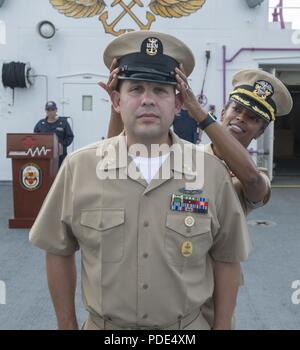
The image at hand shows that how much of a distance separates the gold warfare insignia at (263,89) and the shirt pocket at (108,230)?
0.85 metres

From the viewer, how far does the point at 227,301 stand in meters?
1.76

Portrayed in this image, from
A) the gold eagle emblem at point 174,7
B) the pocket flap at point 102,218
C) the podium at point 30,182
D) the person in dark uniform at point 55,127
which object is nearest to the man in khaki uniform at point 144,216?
the pocket flap at point 102,218

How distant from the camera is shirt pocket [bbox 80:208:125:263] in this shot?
162 cm

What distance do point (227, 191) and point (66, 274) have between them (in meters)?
0.70

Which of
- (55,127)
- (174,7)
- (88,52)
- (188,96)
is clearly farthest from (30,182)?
(174,7)

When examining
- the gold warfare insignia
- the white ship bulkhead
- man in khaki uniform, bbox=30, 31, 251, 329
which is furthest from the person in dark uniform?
man in khaki uniform, bbox=30, 31, 251, 329

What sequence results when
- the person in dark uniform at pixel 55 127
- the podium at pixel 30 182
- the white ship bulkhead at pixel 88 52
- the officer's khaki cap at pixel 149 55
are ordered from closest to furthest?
the officer's khaki cap at pixel 149 55, the podium at pixel 30 182, the person in dark uniform at pixel 55 127, the white ship bulkhead at pixel 88 52

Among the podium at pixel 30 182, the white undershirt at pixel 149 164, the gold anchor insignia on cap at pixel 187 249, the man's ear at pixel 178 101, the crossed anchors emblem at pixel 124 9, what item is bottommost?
the podium at pixel 30 182

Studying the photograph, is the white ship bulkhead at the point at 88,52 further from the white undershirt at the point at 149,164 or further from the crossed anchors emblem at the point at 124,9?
the white undershirt at the point at 149,164

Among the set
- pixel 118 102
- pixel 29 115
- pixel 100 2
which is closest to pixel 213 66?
pixel 100 2

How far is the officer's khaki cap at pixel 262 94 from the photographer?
198cm

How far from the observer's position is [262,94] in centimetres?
201

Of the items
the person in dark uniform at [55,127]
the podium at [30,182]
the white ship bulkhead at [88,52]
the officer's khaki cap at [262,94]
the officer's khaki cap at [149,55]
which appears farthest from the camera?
the white ship bulkhead at [88,52]

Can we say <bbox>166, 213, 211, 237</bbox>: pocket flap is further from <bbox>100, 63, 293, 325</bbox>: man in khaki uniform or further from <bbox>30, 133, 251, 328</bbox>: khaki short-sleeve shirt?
<bbox>100, 63, 293, 325</bbox>: man in khaki uniform
